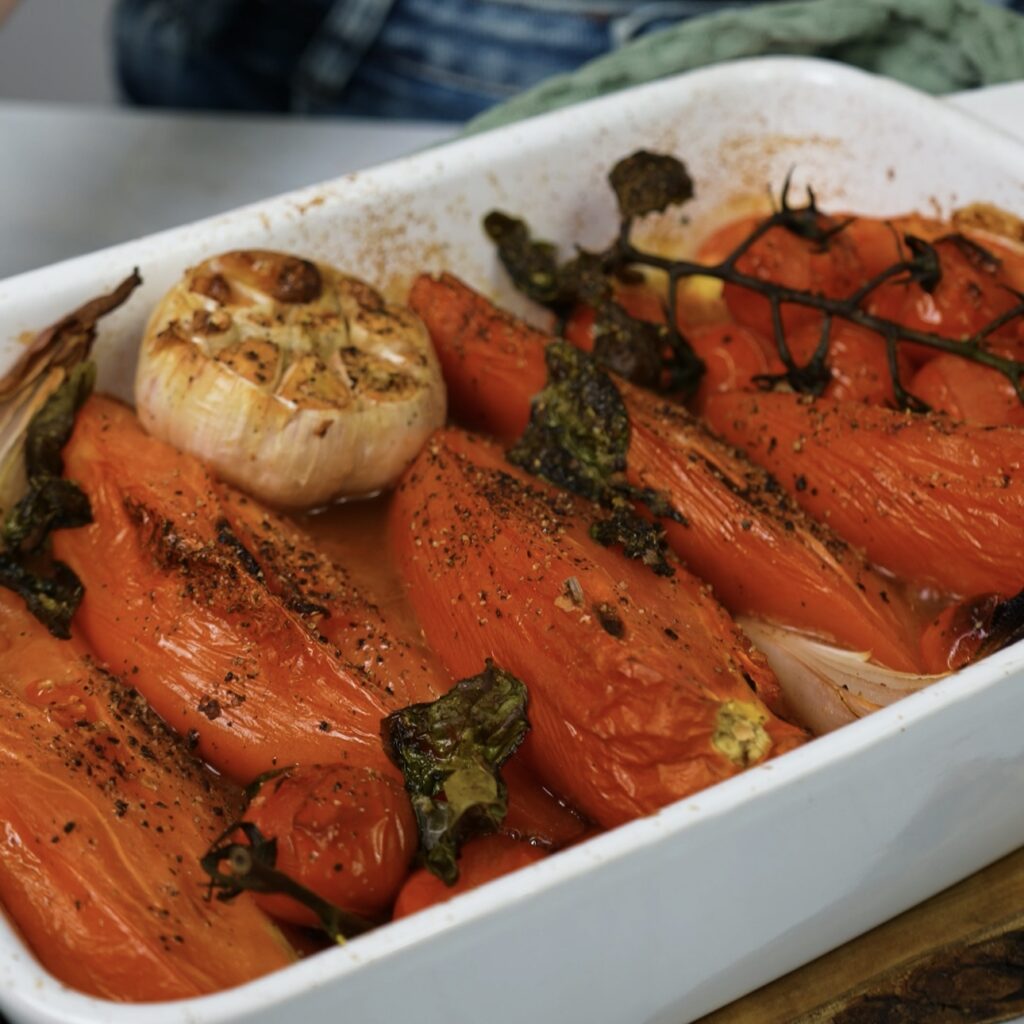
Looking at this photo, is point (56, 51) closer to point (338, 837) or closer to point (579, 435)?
point (579, 435)

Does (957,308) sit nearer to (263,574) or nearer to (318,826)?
(263,574)

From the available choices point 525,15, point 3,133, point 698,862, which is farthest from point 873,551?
point 3,133

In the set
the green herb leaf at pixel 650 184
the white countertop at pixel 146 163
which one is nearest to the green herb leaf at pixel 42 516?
the green herb leaf at pixel 650 184

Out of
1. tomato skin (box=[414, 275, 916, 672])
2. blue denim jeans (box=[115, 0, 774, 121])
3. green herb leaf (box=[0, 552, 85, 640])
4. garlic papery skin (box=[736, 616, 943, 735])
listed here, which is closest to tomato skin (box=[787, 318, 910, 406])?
tomato skin (box=[414, 275, 916, 672])

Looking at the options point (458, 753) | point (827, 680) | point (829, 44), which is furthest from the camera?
point (829, 44)

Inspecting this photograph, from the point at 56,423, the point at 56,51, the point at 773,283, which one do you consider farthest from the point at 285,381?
the point at 56,51

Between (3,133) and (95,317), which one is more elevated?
(95,317)

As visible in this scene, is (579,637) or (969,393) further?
(969,393)
